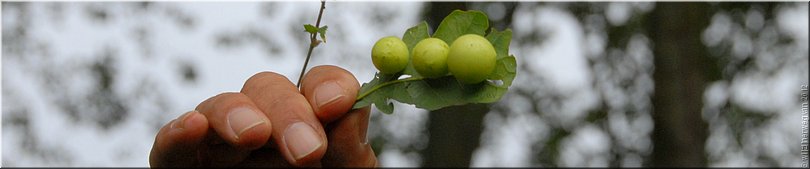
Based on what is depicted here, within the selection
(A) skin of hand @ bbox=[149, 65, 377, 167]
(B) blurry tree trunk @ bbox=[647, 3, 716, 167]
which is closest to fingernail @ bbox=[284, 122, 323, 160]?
(A) skin of hand @ bbox=[149, 65, 377, 167]

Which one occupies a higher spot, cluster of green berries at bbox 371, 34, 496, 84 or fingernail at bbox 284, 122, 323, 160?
cluster of green berries at bbox 371, 34, 496, 84

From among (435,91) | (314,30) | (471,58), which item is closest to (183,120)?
(314,30)

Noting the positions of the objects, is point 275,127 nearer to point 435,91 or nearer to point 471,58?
point 435,91

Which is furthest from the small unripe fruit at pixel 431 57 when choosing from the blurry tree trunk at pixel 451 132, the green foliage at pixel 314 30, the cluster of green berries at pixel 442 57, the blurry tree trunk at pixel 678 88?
the blurry tree trunk at pixel 451 132

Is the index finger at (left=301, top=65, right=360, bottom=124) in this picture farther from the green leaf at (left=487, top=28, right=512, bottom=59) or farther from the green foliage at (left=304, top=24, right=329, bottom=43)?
the green leaf at (left=487, top=28, right=512, bottom=59)

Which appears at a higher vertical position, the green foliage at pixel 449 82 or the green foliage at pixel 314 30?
the green foliage at pixel 314 30

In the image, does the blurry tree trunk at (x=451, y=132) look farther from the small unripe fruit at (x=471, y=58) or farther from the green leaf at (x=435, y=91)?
the small unripe fruit at (x=471, y=58)

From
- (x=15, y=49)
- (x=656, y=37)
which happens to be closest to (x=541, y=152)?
(x=656, y=37)
